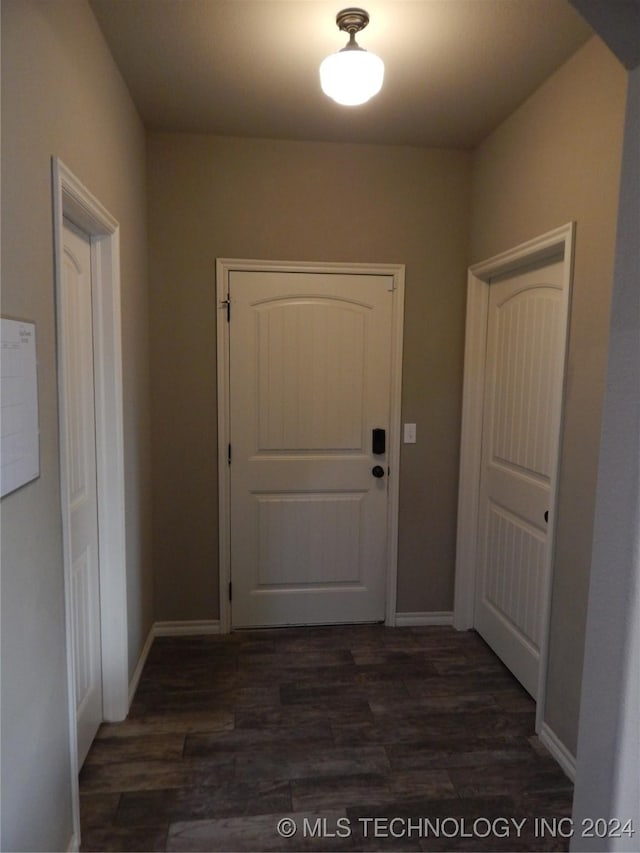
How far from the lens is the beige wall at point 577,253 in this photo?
71.1 inches

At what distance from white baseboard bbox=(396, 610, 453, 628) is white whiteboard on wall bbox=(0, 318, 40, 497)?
7.76ft

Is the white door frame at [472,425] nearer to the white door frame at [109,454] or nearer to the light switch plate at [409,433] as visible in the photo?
the light switch plate at [409,433]

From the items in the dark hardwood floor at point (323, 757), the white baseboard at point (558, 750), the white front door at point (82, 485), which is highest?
the white front door at point (82, 485)

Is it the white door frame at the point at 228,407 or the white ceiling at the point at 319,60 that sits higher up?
the white ceiling at the point at 319,60

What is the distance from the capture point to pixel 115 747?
2064 millimetres

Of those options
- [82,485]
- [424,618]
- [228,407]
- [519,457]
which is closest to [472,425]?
[519,457]

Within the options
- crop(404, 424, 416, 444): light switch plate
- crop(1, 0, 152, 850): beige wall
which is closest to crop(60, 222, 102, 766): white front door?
crop(1, 0, 152, 850): beige wall

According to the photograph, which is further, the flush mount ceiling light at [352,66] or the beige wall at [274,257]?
the beige wall at [274,257]

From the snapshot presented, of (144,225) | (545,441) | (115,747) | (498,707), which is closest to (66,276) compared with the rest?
(144,225)

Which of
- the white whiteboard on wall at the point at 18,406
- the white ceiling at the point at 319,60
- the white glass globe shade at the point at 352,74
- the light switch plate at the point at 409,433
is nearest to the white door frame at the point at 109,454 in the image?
the white ceiling at the point at 319,60

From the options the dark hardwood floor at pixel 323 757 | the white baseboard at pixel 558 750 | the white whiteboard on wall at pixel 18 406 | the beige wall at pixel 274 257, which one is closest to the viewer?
the white whiteboard on wall at pixel 18 406

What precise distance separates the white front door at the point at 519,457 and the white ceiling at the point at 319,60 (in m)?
0.80

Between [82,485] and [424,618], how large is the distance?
6.86 ft

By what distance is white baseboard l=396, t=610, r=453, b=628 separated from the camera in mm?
3084
